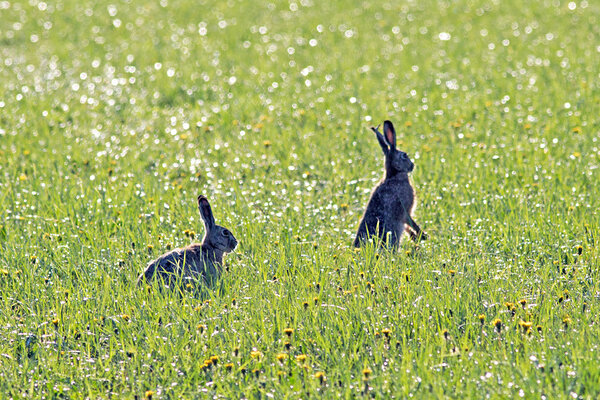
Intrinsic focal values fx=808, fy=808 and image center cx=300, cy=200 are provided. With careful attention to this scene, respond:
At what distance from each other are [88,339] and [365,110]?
6.14m

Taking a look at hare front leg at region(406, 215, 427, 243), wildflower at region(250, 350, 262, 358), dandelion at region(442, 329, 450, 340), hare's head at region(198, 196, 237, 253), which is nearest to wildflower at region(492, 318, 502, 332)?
dandelion at region(442, 329, 450, 340)

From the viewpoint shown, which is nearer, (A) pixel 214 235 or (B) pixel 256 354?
(B) pixel 256 354

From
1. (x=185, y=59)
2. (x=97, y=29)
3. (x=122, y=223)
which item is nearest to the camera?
(x=122, y=223)

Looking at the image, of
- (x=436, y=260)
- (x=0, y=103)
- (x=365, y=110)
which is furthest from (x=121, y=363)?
(x=0, y=103)

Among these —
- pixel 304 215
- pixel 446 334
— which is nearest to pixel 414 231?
pixel 304 215

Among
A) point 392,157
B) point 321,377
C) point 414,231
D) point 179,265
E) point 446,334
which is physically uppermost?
point 392,157

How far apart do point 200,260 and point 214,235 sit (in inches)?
10.3

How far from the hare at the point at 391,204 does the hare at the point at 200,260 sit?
105cm

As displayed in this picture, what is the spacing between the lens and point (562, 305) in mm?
4977

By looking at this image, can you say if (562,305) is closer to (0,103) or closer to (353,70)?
(353,70)

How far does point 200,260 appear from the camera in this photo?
5.53m

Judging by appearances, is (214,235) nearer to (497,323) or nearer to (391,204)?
(391,204)

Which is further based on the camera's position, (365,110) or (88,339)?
(365,110)

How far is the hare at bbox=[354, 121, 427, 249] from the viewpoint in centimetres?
610
